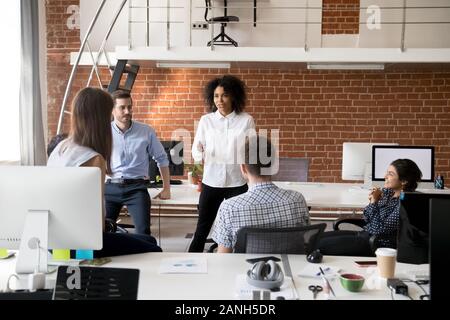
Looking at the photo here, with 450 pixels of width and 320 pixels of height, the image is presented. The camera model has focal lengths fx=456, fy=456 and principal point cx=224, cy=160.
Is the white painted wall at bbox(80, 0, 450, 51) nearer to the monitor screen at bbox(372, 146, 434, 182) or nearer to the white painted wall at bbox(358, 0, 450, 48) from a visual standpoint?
the white painted wall at bbox(358, 0, 450, 48)

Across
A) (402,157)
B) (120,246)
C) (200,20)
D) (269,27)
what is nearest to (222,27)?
(200,20)

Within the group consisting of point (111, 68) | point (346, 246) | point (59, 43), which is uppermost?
point (59, 43)

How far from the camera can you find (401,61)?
482 cm

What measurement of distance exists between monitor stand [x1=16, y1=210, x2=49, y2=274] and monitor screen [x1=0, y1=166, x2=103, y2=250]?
1.3 inches

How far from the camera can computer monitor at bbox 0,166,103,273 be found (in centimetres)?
181

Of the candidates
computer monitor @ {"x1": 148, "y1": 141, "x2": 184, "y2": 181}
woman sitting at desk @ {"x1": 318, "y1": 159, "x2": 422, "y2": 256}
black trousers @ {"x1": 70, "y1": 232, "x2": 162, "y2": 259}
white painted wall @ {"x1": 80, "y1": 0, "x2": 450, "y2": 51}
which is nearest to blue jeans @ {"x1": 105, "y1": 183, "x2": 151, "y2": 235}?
computer monitor @ {"x1": 148, "y1": 141, "x2": 184, "y2": 181}

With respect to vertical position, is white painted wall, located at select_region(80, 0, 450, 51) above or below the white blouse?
above

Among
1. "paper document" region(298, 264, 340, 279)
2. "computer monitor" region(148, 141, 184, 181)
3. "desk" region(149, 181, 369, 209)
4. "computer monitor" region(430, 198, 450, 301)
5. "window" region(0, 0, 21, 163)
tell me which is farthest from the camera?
"window" region(0, 0, 21, 163)

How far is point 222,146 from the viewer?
3.80 m

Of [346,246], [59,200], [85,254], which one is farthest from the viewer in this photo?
[346,246]

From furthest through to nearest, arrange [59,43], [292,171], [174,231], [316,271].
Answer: [59,43]
[174,231]
[292,171]
[316,271]

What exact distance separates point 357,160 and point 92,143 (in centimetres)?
270

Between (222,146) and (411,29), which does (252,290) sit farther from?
(411,29)

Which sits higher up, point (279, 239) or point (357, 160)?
point (357, 160)
